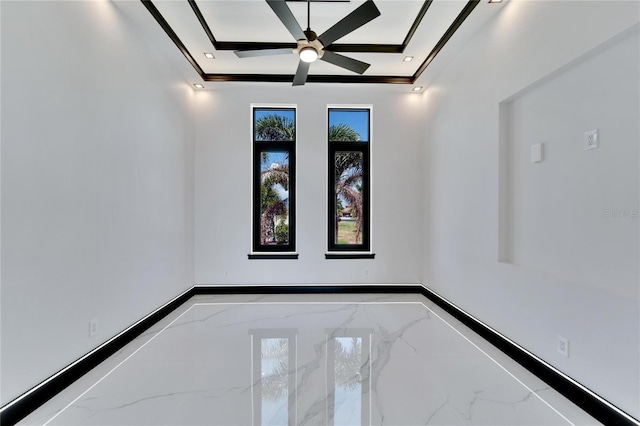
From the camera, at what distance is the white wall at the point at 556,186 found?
1.52 m

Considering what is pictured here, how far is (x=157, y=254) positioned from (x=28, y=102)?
174 cm

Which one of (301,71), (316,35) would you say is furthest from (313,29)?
(316,35)

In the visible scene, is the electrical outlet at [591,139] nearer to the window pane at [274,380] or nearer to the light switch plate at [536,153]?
the light switch plate at [536,153]

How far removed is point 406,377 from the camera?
197cm

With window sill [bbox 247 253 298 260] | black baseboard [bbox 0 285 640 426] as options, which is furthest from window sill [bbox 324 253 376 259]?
black baseboard [bbox 0 285 640 426]

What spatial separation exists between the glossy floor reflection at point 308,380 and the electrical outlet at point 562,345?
0.89 feet

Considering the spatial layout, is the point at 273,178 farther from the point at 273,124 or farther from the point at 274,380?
the point at 274,380

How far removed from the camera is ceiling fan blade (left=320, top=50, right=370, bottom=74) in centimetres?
246

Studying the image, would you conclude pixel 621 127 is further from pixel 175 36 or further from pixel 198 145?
pixel 198 145

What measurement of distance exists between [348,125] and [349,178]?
797 mm

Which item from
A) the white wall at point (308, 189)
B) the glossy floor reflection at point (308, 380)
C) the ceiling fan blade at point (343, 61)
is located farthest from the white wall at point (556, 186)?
the ceiling fan blade at point (343, 61)

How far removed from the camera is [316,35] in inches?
90.3

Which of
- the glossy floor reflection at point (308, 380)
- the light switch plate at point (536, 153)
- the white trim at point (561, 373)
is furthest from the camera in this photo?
the light switch plate at point (536, 153)

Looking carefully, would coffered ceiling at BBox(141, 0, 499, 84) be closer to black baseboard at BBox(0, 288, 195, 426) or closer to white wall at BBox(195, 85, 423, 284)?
white wall at BBox(195, 85, 423, 284)
